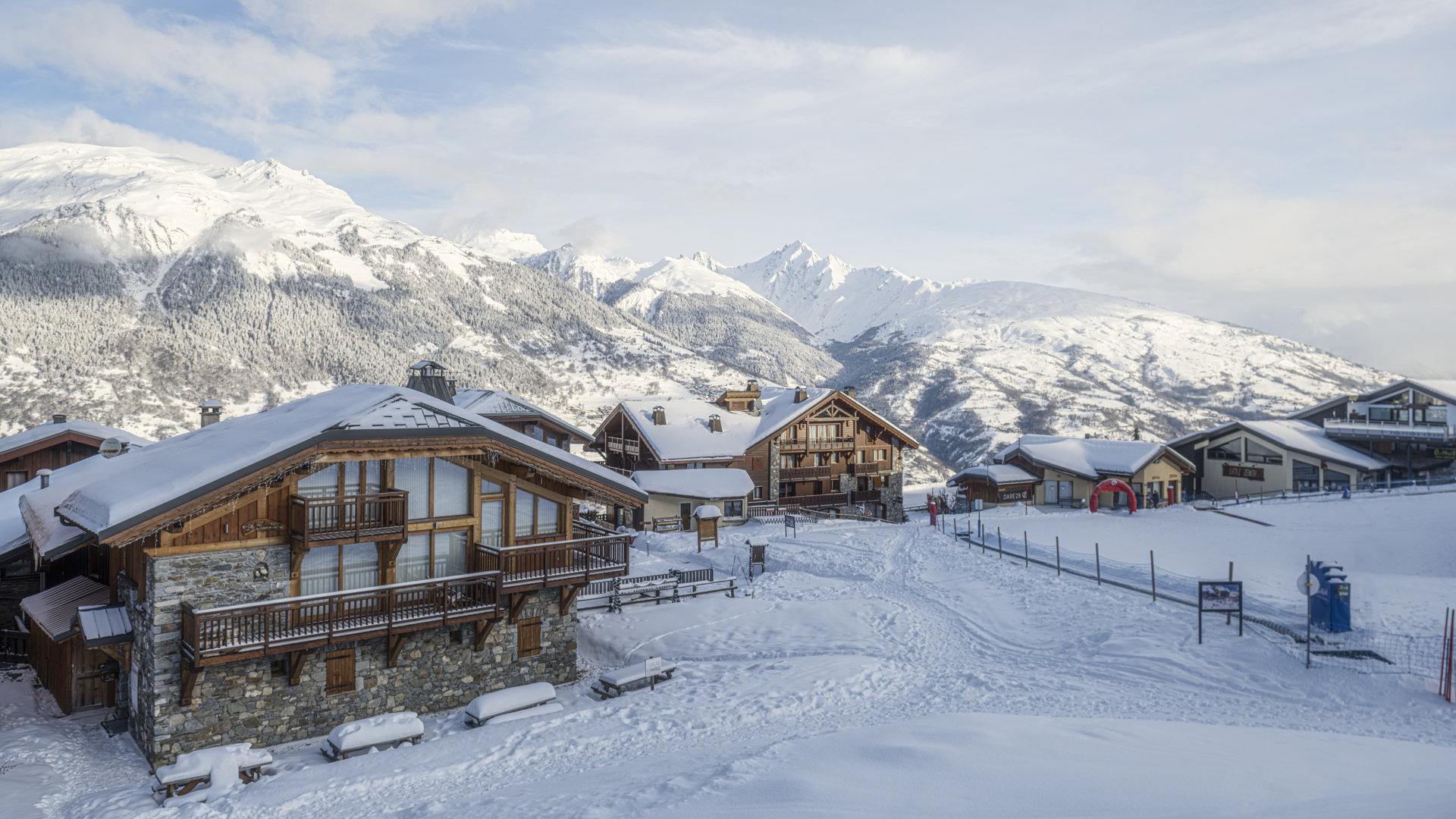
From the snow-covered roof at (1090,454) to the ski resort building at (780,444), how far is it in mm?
8867

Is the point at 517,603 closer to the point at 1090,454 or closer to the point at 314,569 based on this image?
the point at 314,569

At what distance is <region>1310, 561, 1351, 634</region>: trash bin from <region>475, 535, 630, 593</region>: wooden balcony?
58.7ft

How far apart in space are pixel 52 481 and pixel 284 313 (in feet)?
451

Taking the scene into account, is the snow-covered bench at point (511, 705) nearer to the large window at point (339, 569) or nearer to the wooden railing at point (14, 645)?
the large window at point (339, 569)

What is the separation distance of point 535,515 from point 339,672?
585cm

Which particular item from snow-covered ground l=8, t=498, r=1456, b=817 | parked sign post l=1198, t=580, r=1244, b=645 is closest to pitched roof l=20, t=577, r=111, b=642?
snow-covered ground l=8, t=498, r=1456, b=817

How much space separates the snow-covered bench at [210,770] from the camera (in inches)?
580

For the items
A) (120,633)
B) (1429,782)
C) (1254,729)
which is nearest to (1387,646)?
(1254,729)

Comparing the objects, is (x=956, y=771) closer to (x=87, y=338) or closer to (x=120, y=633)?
(x=120, y=633)

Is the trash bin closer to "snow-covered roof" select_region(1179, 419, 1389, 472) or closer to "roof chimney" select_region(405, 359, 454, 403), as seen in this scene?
"snow-covered roof" select_region(1179, 419, 1389, 472)

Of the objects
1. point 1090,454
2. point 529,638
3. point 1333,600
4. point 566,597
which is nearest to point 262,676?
point 529,638

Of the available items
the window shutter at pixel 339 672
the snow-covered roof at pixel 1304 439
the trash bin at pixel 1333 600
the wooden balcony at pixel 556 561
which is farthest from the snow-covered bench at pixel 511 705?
the snow-covered roof at pixel 1304 439

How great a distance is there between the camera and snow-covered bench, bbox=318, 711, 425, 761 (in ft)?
54.4

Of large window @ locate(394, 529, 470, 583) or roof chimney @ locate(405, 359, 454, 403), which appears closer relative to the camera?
large window @ locate(394, 529, 470, 583)
